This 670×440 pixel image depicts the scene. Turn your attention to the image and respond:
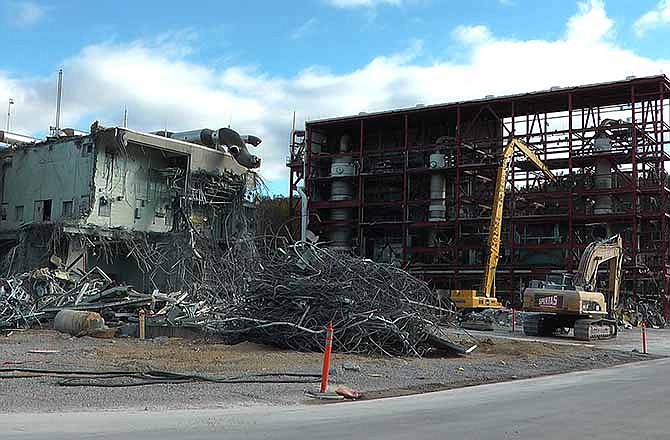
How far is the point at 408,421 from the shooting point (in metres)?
10.8

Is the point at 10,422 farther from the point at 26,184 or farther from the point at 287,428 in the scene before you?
the point at 26,184

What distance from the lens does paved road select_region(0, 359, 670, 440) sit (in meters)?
9.46

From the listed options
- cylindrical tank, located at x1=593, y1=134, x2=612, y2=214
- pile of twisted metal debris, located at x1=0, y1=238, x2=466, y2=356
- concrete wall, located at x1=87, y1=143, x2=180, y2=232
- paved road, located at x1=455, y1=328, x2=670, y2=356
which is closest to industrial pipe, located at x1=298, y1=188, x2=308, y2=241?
concrete wall, located at x1=87, y1=143, x2=180, y2=232

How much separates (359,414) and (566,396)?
474 centimetres

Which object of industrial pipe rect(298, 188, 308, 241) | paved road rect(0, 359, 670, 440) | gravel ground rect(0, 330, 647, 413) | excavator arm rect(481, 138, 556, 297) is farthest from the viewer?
industrial pipe rect(298, 188, 308, 241)

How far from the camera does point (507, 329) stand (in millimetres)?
38906

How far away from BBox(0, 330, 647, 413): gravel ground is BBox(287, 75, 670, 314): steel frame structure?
2795 cm

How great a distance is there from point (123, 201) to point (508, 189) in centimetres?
2823

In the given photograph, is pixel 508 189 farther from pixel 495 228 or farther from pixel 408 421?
pixel 408 421

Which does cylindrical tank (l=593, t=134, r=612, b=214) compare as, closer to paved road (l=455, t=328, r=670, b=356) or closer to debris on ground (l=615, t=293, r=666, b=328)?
debris on ground (l=615, t=293, r=666, b=328)

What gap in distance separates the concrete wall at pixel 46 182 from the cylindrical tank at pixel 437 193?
2675 cm

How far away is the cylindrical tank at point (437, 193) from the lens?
58.4 metres

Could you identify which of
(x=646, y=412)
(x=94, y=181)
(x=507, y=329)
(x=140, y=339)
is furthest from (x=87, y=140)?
(x=646, y=412)

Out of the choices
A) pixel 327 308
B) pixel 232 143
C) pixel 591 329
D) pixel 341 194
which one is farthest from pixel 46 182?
pixel 591 329
